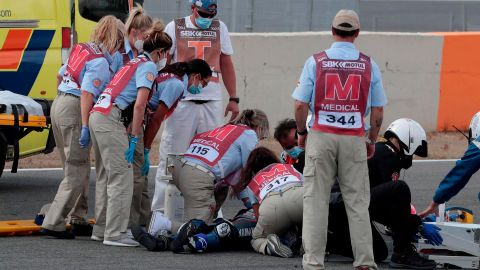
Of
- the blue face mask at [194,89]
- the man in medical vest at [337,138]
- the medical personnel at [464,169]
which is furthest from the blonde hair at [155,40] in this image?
the medical personnel at [464,169]

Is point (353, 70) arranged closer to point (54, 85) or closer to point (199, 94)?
point (199, 94)

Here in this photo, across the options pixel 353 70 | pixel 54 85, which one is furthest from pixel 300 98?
pixel 54 85

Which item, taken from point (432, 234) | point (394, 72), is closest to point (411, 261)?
point (432, 234)

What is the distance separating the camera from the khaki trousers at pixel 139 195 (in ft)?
30.1

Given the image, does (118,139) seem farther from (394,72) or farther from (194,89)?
(394,72)

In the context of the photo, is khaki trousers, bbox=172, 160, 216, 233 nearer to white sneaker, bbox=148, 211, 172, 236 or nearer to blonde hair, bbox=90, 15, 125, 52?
white sneaker, bbox=148, 211, 172, 236

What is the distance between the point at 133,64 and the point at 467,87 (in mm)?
8574

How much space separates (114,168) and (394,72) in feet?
27.0

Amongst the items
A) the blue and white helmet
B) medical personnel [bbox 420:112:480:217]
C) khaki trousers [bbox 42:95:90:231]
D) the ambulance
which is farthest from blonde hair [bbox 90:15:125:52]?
medical personnel [bbox 420:112:480:217]

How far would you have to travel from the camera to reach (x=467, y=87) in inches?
650

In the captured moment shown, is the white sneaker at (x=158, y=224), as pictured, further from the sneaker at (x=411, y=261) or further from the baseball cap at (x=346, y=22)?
the baseball cap at (x=346, y=22)

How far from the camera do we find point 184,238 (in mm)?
8555

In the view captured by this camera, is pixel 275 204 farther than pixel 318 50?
No

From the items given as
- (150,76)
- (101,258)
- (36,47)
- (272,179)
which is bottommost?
(101,258)
